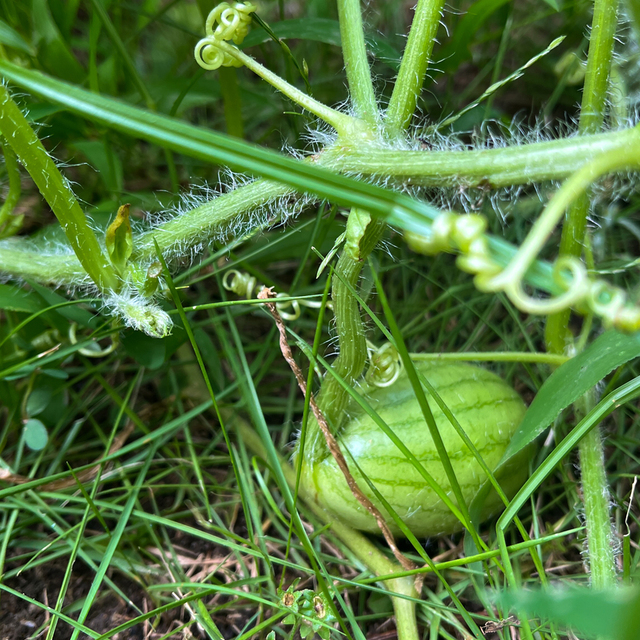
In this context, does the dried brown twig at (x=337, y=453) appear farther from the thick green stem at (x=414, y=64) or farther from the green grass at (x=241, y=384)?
the thick green stem at (x=414, y=64)

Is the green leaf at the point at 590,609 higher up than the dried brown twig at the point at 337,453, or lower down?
higher up

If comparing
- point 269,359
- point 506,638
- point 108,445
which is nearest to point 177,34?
point 269,359

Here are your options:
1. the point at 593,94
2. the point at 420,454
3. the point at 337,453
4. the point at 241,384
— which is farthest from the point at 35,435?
the point at 593,94

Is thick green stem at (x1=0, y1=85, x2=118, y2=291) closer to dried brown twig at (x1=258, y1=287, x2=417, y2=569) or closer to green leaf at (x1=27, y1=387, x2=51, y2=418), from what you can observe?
dried brown twig at (x1=258, y1=287, x2=417, y2=569)

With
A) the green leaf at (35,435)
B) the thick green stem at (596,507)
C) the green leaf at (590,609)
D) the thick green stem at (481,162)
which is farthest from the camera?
the green leaf at (35,435)

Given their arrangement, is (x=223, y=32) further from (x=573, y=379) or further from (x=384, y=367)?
(x=573, y=379)

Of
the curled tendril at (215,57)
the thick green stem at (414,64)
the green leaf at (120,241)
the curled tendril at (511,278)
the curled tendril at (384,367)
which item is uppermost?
the thick green stem at (414,64)

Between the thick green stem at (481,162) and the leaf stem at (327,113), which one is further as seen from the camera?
the leaf stem at (327,113)

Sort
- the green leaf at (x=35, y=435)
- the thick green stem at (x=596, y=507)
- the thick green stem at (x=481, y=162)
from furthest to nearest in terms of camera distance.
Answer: the green leaf at (x=35, y=435)
the thick green stem at (x=596, y=507)
the thick green stem at (x=481, y=162)

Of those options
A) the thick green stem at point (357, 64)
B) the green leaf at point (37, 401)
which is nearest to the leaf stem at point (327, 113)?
the thick green stem at point (357, 64)
